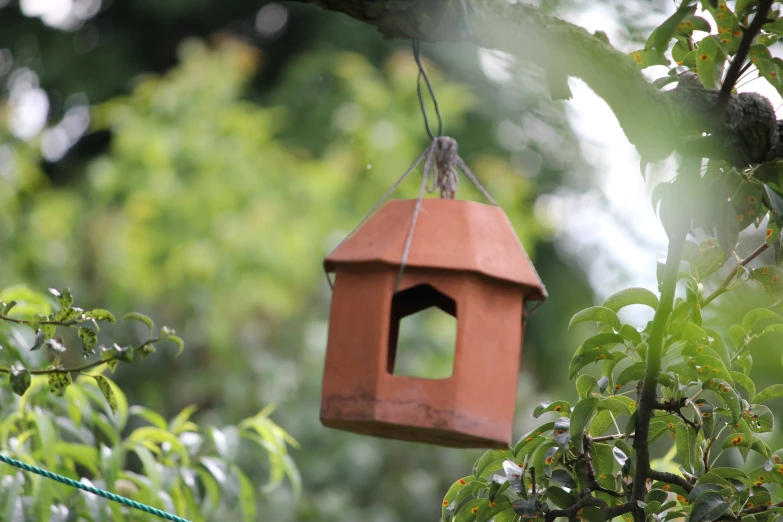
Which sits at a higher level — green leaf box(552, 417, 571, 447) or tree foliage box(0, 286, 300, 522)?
green leaf box(552, 417, 571, 447)

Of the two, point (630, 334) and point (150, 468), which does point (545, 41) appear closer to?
point (630, 334)

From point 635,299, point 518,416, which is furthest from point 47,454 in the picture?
point 518,416

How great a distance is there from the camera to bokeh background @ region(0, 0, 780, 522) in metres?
4.00

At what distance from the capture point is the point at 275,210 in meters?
4.60

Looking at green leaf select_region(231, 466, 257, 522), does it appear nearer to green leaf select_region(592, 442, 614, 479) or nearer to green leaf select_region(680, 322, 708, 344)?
green leaf select_region(592, 442, 614, 479)

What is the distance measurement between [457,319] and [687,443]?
1.39 feet

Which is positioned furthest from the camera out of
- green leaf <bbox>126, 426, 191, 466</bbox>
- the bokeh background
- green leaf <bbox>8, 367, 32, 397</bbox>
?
the bokeh background

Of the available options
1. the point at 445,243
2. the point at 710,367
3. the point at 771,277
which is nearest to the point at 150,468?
the point at 445,243

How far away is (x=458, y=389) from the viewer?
1271 millimetres

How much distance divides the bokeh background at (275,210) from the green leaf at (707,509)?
1098mm

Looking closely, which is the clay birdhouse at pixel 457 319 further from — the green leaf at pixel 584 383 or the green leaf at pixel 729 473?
the green leaf at pixel 729 473

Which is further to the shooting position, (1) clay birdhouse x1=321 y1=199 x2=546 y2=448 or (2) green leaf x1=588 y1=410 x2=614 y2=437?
(2) green leaf x1=588 y1=410 x2=614 y2=437

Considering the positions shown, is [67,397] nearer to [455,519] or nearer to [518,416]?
[455,519]

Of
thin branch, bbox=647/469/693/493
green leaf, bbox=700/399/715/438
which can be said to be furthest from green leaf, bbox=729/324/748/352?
thin branch, bbox=647/469/693/493
